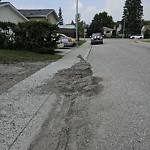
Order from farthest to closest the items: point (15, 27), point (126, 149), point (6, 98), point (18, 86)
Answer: point (15, 27) < point (18, 86) < point (6, 98) < point (126, 149)

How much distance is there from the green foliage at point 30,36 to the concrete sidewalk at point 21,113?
502 inches

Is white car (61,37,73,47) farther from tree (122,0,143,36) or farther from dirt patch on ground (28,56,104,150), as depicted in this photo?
tree (122,0,143,36)

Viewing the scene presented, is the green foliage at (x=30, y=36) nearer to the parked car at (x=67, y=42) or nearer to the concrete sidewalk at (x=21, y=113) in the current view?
the parked car at (x=67, y=42)

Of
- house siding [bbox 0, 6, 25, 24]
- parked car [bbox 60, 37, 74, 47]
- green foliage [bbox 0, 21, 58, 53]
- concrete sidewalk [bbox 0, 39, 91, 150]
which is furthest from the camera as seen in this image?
parked car [bbox 60, 37, 74, 47]

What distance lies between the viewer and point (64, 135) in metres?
5.41

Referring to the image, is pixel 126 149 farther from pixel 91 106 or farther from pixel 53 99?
pixel 53 99

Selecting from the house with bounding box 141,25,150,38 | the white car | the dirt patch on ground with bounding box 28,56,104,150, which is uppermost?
the dirt patch on ground with bounding box 28,56,104,150

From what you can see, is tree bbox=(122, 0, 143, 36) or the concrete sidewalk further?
tree bbox=(122, 0, 143, 36)

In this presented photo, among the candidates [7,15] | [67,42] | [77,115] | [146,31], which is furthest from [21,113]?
[146,31]

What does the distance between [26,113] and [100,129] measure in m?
1.87

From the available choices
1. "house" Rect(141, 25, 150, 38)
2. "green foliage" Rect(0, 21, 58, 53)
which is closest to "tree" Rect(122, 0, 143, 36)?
"house" Rect(141, 25, 150, 38)

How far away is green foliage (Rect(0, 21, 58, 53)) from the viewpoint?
22.7 metres

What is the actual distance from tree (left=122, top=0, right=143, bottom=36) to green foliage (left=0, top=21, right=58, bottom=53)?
8923cm

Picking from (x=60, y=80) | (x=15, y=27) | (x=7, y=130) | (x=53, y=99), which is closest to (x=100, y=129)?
(x=7, y=130)
